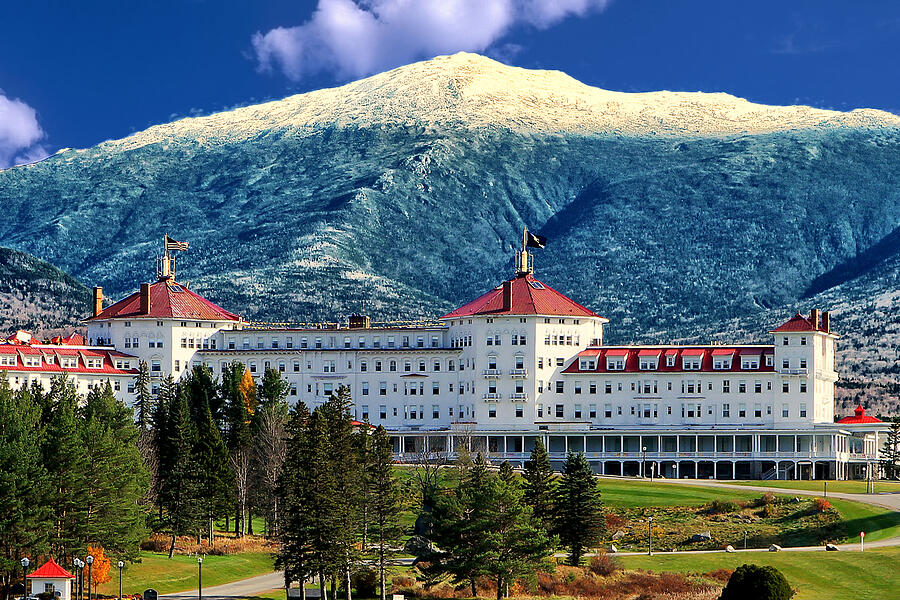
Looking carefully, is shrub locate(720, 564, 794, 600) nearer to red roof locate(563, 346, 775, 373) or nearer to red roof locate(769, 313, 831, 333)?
red roof locate(769, 313, 831, 333)

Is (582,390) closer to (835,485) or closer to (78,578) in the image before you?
(835,485)

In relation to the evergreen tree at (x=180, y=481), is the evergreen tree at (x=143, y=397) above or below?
above

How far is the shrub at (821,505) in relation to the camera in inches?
5527

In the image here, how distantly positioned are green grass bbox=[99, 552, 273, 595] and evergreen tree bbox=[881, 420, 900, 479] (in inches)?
3154

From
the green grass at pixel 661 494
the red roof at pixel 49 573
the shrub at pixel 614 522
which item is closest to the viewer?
the red roof at pixel 49 573

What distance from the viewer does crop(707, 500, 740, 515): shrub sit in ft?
477

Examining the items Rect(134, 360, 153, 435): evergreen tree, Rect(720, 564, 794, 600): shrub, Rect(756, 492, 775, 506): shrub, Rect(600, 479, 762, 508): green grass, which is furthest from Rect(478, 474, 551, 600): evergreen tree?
Rect(134, 360, 153, 435): evergreen tree

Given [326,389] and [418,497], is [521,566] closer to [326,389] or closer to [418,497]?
[418,497]

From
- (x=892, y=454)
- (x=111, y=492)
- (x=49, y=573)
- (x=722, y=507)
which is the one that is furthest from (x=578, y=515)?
(x=892, y=454)

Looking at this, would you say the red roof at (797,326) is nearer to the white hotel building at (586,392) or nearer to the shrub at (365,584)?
the white hotel building at (586,392)

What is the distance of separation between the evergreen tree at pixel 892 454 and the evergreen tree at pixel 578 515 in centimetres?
6155

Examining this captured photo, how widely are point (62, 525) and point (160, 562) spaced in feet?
52.8

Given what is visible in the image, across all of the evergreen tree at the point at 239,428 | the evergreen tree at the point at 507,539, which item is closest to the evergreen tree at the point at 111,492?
the evergreen tree at the point at 507,539

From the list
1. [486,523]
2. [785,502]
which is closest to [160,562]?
[486,523]
